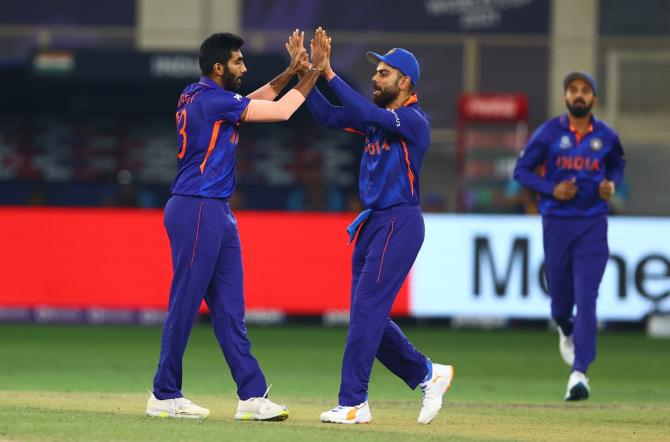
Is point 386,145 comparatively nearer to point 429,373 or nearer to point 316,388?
point 429,373

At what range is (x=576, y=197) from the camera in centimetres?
1219

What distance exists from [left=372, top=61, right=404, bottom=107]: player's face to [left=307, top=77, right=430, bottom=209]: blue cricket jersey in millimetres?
140

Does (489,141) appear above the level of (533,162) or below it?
below

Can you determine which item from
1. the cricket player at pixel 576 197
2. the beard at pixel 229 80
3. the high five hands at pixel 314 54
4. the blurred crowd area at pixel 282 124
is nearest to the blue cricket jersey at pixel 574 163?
the cricket player at pixel 576 197

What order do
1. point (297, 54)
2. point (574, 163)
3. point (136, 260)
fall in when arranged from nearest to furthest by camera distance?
point (297, 54)
point (574, 163)
point (136, 260)

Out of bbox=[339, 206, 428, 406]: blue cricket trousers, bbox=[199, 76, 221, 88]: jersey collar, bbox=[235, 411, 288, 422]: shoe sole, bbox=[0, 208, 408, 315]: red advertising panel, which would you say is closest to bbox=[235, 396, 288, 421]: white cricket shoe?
bbox=[235, 411, 288, 422]: shoe sole

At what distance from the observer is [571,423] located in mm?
10023

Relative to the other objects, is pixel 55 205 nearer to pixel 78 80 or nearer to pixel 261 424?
pixel 78 80

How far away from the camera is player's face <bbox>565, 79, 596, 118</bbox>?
39.7 ft

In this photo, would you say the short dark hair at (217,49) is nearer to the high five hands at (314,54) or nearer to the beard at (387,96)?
the high five hands at (314,54)

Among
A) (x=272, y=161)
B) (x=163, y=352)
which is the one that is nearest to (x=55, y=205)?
(x=272, y=161)

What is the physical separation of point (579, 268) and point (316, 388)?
242 centimetres

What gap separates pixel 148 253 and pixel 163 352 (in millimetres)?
9331

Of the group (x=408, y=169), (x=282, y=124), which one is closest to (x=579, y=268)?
(x=408, y=169)
